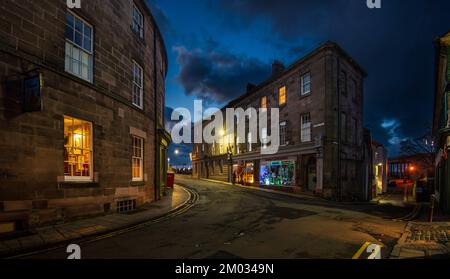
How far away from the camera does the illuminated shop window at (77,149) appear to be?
27.7 feet

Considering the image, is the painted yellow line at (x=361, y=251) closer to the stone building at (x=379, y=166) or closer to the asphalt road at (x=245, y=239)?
the asphalt road at (x=245, y=239)

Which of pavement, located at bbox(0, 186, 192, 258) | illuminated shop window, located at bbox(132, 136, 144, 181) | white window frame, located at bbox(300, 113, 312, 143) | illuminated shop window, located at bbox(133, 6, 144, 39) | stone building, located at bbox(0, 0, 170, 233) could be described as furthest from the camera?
white window frame, located at bbox(300, 113, 312, 143)

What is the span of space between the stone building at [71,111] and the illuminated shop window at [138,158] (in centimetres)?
6

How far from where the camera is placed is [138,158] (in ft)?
41.1

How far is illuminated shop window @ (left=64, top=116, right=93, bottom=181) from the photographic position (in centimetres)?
845

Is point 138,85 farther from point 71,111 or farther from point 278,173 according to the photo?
point 278,173

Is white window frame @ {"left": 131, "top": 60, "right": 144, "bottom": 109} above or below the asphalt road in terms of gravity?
above

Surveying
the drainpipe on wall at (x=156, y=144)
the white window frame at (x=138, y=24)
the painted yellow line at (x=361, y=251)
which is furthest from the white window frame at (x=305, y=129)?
the painted yellow line at (x=361, y=251)

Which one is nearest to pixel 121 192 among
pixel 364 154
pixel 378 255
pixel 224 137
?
pixel 378 255

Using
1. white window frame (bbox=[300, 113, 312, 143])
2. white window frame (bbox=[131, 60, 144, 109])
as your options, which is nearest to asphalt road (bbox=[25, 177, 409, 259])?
white window frame (bbox=[131, 60, 144, 109])

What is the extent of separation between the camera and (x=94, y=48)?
9383mm

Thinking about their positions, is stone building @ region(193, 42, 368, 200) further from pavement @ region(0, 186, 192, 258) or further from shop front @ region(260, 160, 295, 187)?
pavement @ region(0, 186, 192, 258)

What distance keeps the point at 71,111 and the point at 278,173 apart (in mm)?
18886

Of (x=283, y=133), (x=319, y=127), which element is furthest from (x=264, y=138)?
(x=319, y=127)
